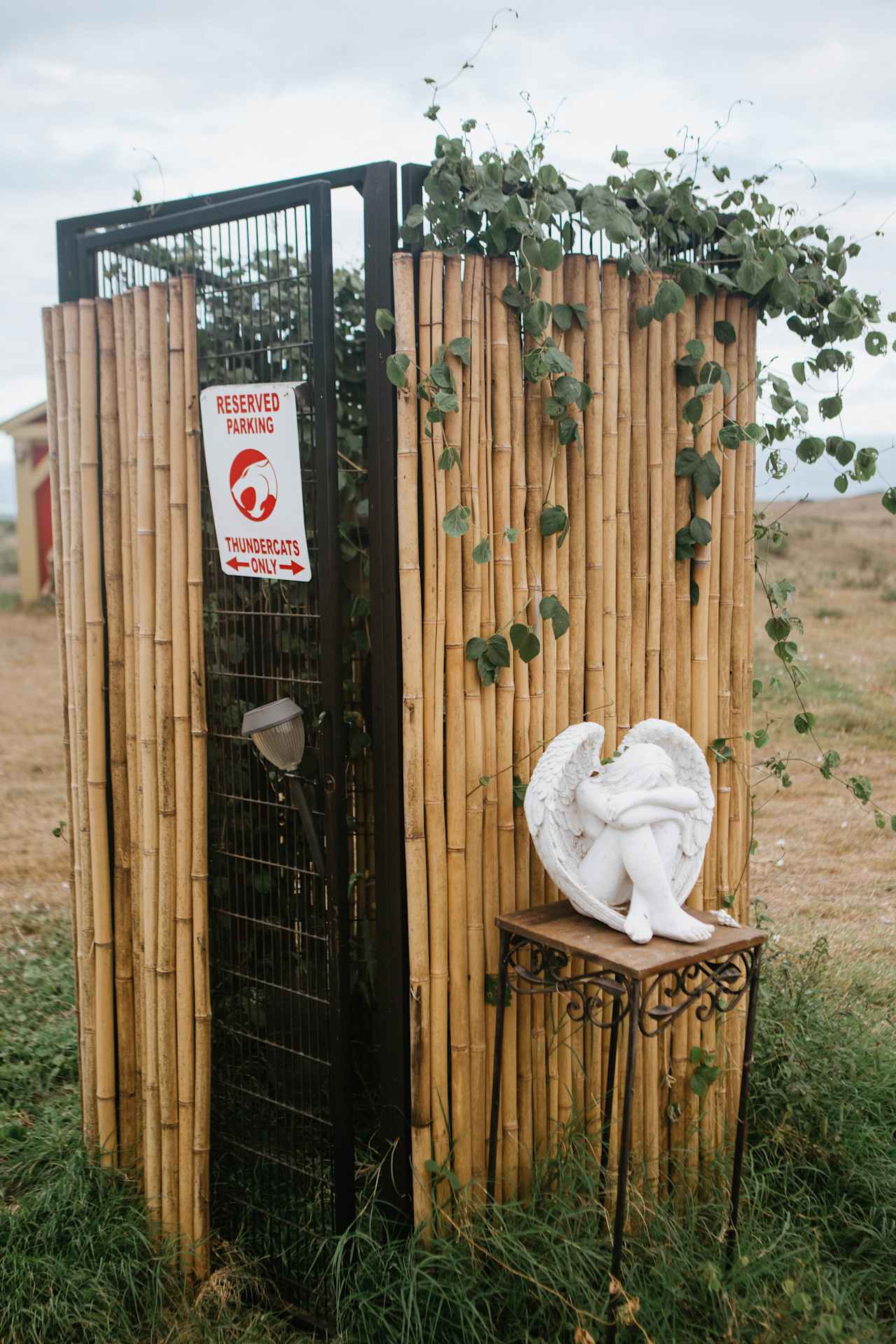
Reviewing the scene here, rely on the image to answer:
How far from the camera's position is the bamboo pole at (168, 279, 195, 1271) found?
2752 millimetres

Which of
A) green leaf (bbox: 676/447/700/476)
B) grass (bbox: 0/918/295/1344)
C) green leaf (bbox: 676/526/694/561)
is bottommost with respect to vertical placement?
grass (bbox: 0/918/295/1344)

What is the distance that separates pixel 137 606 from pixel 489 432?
3.32 feet

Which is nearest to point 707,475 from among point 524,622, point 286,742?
point 524,622

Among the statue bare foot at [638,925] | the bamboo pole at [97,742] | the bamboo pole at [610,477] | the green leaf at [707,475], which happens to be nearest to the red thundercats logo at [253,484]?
the bamboo pole at [97,742]

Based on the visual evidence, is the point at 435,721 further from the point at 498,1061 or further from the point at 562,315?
the point at 562,315

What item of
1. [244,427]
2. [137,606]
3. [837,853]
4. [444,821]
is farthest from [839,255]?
[837,853]

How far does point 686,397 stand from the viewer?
2.89 m

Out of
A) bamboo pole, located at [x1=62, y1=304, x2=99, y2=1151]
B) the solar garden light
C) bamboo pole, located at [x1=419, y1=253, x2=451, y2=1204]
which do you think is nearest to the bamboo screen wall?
bamboo pole, located at [x1=419, y1=253, x2=451, y2=1204]

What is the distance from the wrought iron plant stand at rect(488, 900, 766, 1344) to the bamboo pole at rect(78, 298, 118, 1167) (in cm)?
111

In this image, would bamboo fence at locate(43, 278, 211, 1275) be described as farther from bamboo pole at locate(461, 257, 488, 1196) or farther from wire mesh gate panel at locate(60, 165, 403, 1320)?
bamboo pole at locate(461, 257, 488, 1196)

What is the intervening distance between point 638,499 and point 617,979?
118cm

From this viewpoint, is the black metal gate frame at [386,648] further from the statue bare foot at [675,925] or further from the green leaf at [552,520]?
the statue bare foot at [675,925]

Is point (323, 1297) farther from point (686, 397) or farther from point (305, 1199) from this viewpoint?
point (686, 397)

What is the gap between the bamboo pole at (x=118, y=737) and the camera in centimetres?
292
